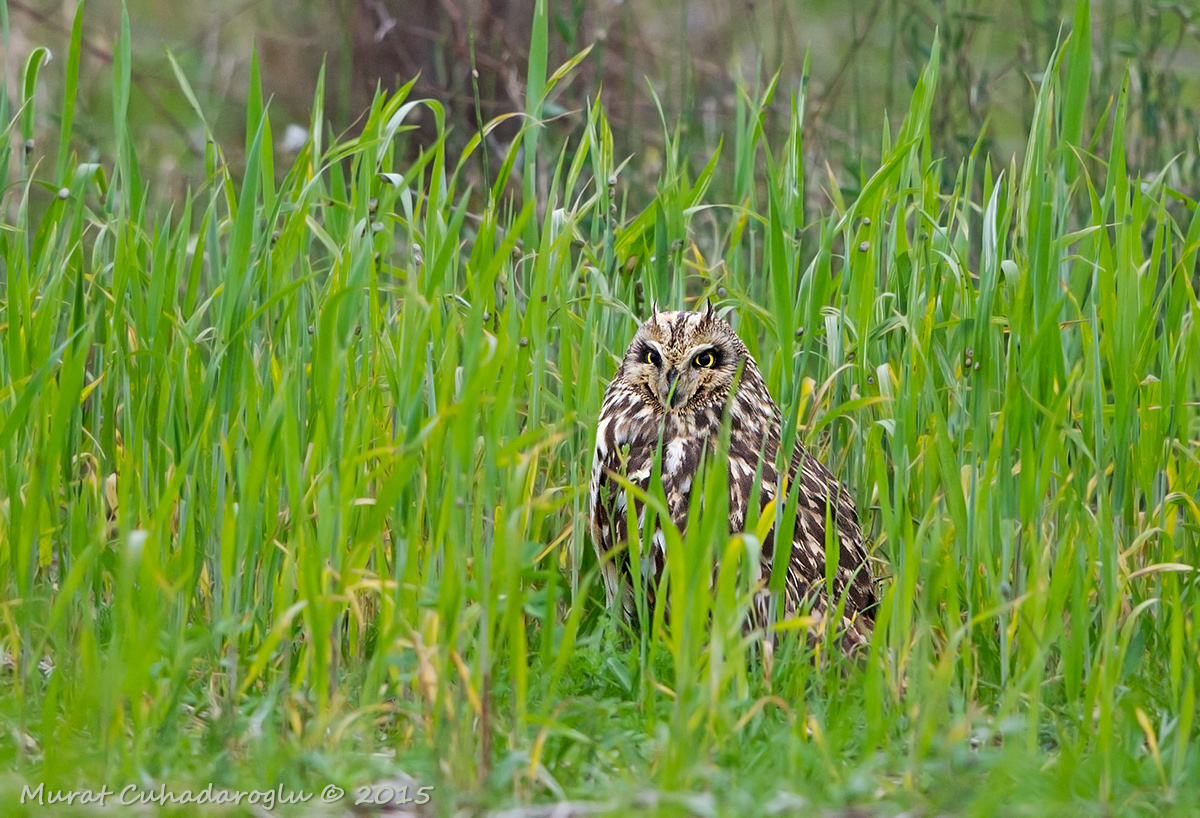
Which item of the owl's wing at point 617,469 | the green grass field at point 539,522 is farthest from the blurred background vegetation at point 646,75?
the owl's wing at point 617,469

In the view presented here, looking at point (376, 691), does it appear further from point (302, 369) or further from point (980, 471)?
point (980, 471)

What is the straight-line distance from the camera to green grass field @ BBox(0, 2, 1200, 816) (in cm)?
242

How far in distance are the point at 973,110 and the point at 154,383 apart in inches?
152

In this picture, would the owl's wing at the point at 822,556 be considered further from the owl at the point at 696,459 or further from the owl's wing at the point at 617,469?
the owl's wing at the point at 617,469

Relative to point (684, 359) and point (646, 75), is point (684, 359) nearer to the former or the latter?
point (684, 359)

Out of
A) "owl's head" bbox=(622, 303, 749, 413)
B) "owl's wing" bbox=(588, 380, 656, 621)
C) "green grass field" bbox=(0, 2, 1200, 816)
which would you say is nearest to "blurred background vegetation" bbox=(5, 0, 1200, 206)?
"green grass field" bbox=(0, 2, 1200, 816)

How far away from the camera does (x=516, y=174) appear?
6441mm

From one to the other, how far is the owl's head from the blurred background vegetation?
0.66 meters

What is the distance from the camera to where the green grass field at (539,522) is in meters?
2.42

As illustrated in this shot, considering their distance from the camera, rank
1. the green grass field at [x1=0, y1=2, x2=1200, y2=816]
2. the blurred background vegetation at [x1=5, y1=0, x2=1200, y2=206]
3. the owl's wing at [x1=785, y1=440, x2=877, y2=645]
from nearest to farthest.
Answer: the green grass field at [x1=0, y1=2, x2=1200, y2=816], the owl's wing at [x1=785, y1=440, x2=877, y2=645], the blurred background vegetation at [x1=5, y1=0, x2=1200, y2=206]

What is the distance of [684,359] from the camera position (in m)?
3.34

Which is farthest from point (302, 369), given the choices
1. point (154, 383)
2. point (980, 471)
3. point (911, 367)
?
point (980, 471)

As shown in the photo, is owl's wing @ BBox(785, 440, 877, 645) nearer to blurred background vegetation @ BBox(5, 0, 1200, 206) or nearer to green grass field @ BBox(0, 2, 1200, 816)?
green grass field @ BBox(0, 2, 1200, 816)

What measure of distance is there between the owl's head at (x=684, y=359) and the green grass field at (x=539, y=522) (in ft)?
0.49
